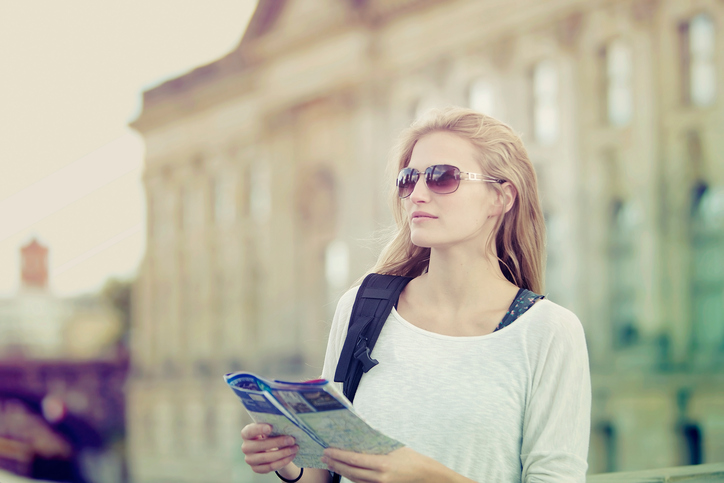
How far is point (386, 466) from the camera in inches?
75.0

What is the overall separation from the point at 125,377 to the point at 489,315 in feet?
136

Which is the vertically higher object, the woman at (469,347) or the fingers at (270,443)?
the woman at (469,347)

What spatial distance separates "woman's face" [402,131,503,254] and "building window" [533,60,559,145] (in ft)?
52.4

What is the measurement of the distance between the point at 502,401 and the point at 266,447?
62 cm

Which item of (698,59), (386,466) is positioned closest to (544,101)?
(698,59)

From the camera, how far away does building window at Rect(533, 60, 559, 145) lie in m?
18.0

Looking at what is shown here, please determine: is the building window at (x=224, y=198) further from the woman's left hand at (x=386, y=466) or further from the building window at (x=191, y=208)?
the woman's left hand at (x=386, y=466)

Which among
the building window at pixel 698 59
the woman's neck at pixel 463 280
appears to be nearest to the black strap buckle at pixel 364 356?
the woman's neck at pixel 463 280

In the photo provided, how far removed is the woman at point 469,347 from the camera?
2025 millimetres

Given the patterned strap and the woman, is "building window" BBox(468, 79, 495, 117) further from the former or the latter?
the patterned strap

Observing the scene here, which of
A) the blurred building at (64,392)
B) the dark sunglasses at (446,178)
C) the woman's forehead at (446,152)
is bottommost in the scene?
the blurred building at (64,392)

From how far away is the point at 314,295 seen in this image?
25484 millimetres

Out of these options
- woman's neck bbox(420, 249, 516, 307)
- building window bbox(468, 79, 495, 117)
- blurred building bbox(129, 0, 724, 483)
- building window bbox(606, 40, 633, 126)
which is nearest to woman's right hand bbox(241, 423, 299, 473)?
woman's neck bbox(420, 249, 516, 307)

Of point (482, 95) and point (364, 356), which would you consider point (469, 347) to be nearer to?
point (364, 356)
